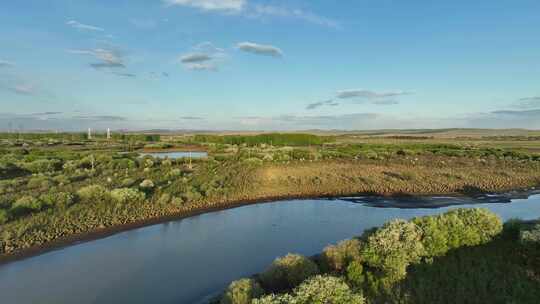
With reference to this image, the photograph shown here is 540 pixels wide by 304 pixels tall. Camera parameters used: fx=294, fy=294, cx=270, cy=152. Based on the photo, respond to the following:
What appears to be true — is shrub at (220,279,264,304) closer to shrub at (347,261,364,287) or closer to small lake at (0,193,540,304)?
small lake at (0,193,540,304)

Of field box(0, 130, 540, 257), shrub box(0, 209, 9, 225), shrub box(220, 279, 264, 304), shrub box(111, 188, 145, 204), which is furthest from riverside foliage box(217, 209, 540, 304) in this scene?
shrub box(0, 209, 9, 225)

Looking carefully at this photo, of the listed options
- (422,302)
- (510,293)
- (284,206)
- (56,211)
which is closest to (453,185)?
(284,206)

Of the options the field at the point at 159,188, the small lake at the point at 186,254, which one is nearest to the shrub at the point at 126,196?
the field at the point at 159,188

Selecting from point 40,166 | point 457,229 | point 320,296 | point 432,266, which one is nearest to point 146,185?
point 40,166

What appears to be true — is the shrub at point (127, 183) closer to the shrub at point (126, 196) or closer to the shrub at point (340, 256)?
the shrub at point (126, 196)

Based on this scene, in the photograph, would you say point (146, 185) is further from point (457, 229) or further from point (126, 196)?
point (457, 229)

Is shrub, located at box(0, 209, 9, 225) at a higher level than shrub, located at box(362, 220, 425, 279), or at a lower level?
lower
